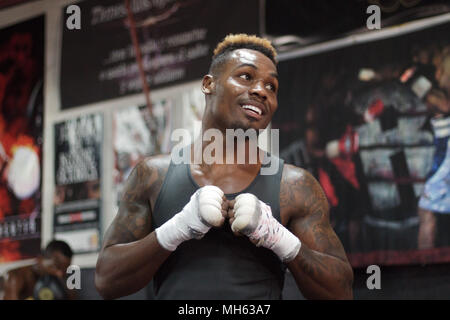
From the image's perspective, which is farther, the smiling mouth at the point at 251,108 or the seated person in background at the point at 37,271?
the seated person in background at the point at 37,271

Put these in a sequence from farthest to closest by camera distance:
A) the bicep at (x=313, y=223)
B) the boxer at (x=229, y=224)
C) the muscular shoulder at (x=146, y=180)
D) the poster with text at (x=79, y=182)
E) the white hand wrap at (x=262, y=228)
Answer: the poster with text at (x=79, y=182), the muscular shoulder at (x=146, y=180), the bicep at (x=313, y=223), the boxer at (x=229, y=224), the white hand wrap at (x=262, y=228)

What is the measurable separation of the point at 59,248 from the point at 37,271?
1.23 ft

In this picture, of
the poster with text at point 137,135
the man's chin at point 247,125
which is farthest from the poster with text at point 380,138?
the man's chin at point 247,125

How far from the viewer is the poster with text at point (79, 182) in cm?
734

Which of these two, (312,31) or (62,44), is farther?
(62,44)

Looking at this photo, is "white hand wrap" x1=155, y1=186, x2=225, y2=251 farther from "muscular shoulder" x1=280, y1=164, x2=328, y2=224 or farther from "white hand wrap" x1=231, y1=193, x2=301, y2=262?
"muscular shoulder" x1=280, y1=164, x2=328, y2=224

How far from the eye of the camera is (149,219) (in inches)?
111

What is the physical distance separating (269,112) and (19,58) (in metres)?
6.27

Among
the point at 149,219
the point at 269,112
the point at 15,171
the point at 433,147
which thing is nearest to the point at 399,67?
the point at 433,147

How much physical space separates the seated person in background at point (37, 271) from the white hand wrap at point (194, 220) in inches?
181

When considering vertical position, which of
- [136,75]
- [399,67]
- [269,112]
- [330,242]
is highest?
[136,75]

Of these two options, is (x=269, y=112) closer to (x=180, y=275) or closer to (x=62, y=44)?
(x=180, y=275)

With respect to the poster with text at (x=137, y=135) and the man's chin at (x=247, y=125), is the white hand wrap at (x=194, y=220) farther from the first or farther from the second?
the poster with text at (x=137, y=135)

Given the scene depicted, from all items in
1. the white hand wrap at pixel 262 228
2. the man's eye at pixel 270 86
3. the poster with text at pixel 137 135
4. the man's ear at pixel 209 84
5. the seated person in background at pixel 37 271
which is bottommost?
the seated person in background at pixel 37 271
